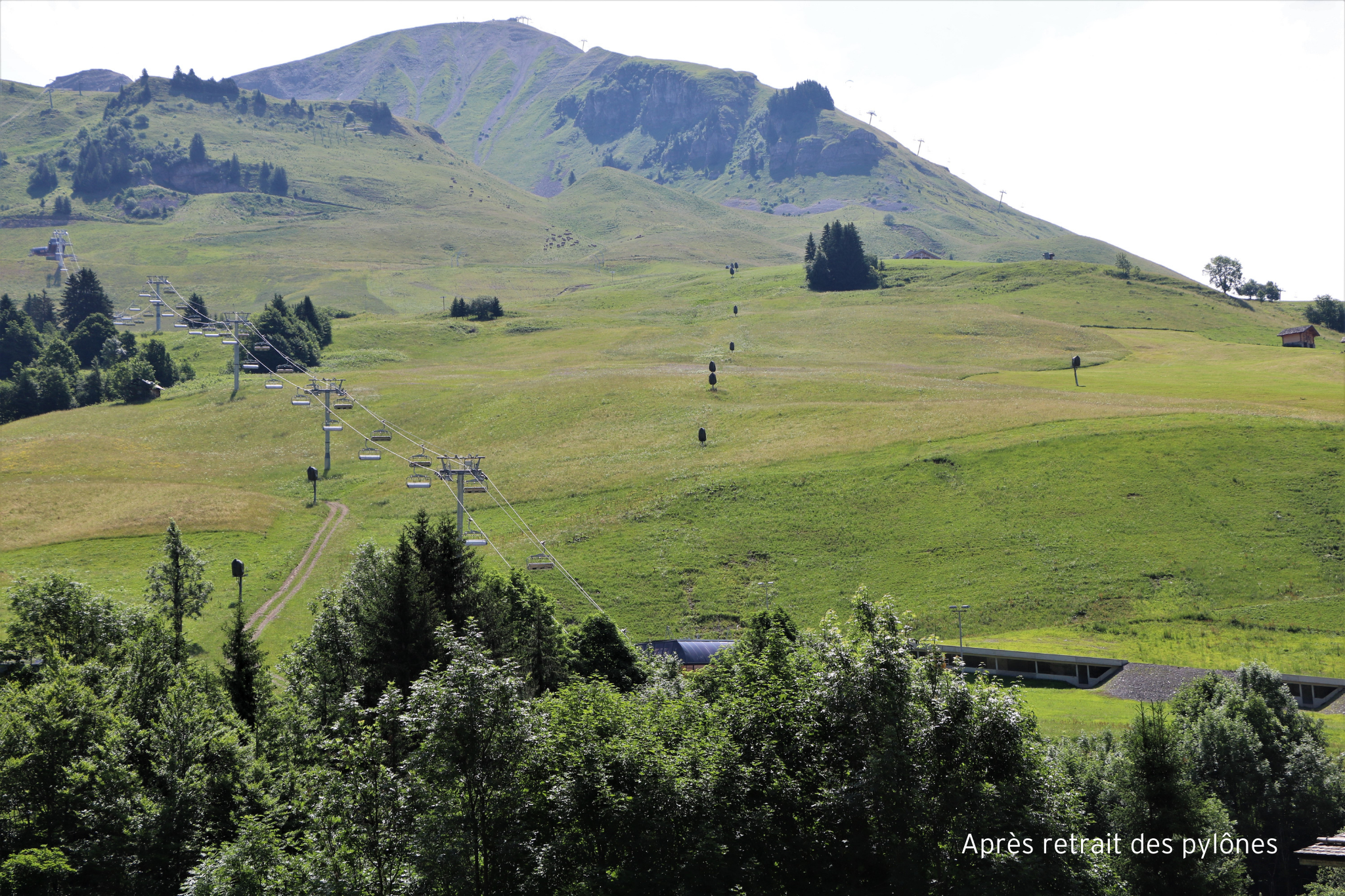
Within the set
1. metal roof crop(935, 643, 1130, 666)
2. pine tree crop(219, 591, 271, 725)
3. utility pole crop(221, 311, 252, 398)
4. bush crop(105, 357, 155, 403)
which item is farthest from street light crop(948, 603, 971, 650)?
bush crop(105, 357, 155, 403)

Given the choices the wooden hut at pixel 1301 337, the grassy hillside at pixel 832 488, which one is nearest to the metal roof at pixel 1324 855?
the grassy hillside at pixel 832 488

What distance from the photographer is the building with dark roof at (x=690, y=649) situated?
76.2 metres

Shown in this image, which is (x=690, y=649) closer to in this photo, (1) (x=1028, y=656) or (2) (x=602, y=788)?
(1) (x=1028, y=656)

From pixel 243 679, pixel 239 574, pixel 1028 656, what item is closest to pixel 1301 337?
pixel 1028 656

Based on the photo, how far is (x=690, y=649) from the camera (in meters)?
77.2

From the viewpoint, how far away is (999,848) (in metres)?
32.1

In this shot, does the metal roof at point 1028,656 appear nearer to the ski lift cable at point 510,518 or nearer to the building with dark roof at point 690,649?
the building with dark roof at point 690,649

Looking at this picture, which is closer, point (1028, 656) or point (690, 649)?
point (1028, 656)

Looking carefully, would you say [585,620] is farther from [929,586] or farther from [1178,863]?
[1178,863]

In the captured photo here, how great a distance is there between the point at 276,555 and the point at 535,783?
215 feet

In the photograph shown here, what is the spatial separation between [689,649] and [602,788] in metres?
43.1

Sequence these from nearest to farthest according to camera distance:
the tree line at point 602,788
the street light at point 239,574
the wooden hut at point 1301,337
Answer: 1. the tree line at point 602,788
2. the street light at point 239,574
3. the wooden hut at point 1301,337

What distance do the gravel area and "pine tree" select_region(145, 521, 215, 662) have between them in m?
66.4

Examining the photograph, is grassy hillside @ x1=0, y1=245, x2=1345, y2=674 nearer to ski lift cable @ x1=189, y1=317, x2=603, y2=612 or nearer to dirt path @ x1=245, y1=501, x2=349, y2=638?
ski lift cable @ x1=189, y1=317, x2=603, y2=612
